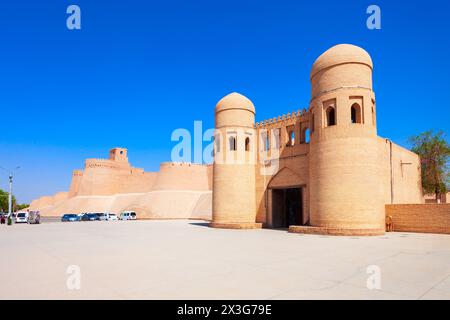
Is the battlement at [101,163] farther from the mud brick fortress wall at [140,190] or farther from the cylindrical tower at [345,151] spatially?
the cylindrical tower at [345,151]

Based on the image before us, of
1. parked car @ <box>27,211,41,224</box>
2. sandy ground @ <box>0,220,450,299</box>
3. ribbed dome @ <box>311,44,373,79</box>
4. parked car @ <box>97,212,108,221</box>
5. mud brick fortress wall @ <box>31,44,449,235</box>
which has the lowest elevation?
parked car @ <box>97,212,108,221</box>

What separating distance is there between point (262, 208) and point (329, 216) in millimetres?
7606

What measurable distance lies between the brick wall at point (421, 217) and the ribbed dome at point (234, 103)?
12524 millimetres

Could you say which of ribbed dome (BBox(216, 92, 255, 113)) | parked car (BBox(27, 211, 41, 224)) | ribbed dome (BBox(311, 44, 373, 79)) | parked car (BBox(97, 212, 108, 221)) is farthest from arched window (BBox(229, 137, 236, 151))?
parked car (BBox(97, 212, 108, 221))

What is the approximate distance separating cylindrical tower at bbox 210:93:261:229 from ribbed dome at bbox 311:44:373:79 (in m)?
Result: 7.72

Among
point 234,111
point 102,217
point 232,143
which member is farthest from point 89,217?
point 234,111

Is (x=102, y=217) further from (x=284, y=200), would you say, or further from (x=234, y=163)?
(x=284, y=200)

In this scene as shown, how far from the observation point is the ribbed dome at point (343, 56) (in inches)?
751

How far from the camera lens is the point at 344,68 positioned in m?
19.1

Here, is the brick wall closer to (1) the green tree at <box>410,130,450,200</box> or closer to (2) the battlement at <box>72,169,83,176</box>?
(1) the green tree at <box>410,130,450,200</box>

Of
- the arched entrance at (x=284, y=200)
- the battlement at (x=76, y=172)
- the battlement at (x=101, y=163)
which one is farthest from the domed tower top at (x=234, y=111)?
the battlement at (x=76, y=172)

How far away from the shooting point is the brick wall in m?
18.4

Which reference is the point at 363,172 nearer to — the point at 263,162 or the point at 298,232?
the point at 298,232
